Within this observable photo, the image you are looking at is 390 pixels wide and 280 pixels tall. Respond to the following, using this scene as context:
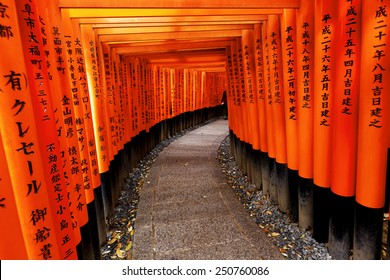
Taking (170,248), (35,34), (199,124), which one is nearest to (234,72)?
(170,248)

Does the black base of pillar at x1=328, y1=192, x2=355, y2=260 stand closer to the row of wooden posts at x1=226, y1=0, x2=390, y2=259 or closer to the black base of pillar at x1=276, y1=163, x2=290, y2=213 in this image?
the row of wooden posts at x1=226, y1=0, x2=390, y2=259

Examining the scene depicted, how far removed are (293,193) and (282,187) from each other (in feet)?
1.44

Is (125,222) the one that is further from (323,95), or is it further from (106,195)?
(323,95)

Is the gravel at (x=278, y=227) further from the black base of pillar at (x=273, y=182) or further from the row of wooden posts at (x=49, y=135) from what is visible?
the row of wooden posts at (x=49, y=135)

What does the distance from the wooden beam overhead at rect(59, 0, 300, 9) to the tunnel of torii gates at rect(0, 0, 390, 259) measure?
0.02 m

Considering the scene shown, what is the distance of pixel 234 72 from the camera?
8.98m

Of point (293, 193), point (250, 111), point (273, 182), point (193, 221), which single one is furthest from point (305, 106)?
point (193, 221)

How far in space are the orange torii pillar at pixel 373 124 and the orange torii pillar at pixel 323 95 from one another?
23.7 inches

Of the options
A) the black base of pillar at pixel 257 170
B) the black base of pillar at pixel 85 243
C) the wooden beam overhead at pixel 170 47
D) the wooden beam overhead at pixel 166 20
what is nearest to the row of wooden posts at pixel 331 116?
the wooden beam overhead at pixel 166 20

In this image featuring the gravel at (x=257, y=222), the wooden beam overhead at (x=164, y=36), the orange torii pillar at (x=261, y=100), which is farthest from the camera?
the wooden beam overhead at (x=164, y=36)

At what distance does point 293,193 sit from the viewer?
5449 mm

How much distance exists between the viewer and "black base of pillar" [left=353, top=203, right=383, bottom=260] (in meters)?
3.49

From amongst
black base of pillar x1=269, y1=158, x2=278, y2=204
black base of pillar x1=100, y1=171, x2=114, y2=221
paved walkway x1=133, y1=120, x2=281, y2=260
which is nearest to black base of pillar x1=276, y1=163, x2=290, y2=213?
black base of pillar x1=269, y1=158, x2=278, y2=204

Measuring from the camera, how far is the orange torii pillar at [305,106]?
4.29 m
